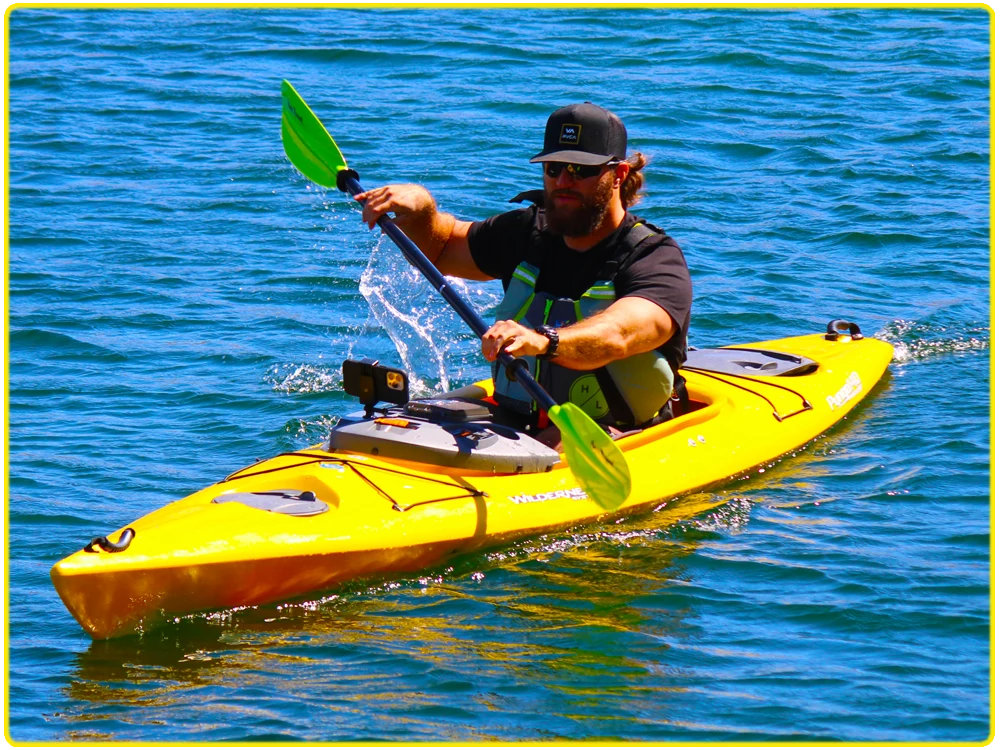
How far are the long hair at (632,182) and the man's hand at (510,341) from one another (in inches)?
39.2

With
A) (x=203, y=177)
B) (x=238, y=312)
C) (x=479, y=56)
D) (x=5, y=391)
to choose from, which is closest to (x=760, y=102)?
(x=479, y=56)

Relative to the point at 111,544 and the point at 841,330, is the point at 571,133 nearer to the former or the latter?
the point at 111,544

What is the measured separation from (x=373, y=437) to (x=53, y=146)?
6.56 meters

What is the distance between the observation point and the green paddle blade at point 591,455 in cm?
463

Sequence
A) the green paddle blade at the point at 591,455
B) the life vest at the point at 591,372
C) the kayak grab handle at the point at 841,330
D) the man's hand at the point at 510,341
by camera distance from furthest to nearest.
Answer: the kayak grab handle at the point at 841,330 → the life vest at the point at 591,372 → the green paddle blade at the point at 591,455 → the man's hand at the point at 510,341

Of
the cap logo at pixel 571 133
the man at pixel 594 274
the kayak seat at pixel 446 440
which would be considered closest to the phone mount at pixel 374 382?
the kayak seat at pixel 446 440

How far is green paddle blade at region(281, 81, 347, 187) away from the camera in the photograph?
5.75m

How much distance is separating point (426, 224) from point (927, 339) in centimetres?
304

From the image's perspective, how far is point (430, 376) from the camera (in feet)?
22.3

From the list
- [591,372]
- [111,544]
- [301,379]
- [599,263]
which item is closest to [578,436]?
[591,372]

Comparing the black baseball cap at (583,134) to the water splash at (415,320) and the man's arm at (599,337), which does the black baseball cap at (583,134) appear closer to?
the man's arm at (599,337)

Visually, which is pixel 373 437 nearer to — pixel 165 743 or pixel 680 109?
pixel 165 743

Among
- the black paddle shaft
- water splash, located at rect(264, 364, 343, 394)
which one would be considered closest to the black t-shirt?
the black paddle shaft

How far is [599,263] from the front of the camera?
507cm
